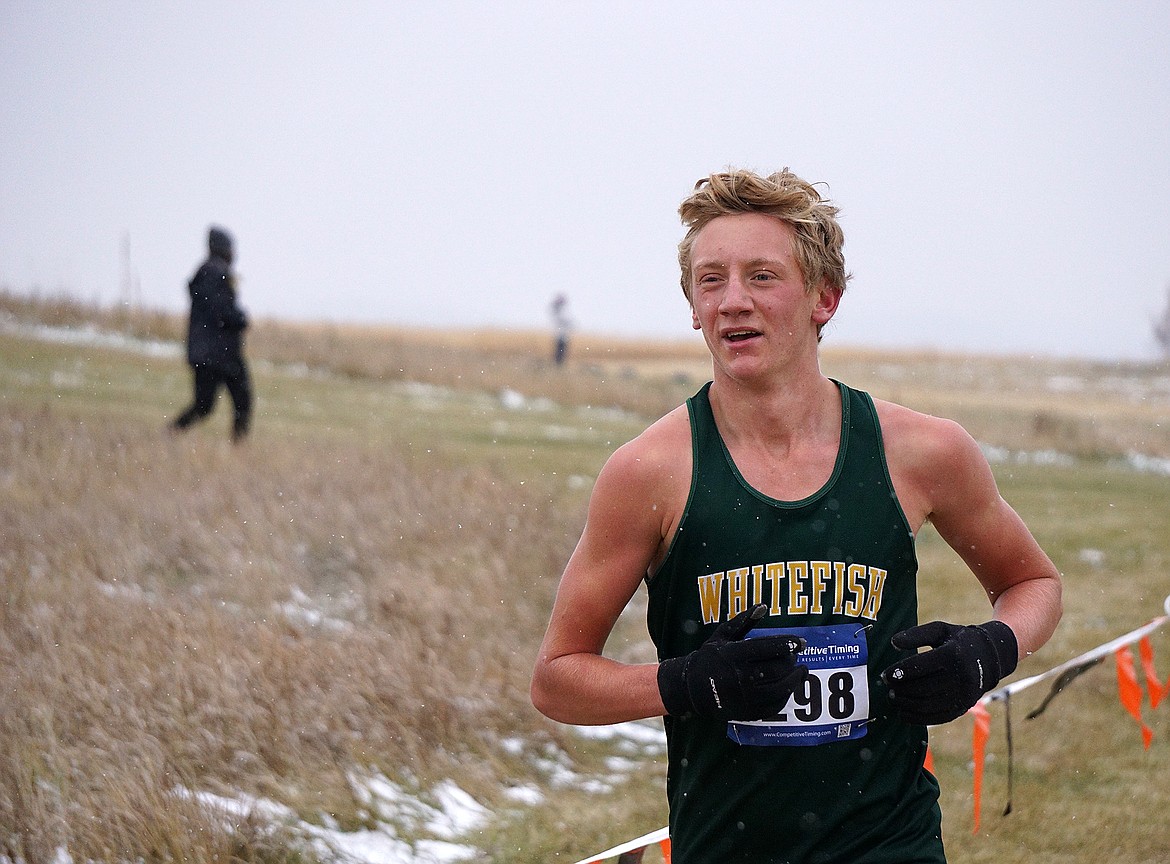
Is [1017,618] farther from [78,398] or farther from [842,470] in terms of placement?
[78,398]

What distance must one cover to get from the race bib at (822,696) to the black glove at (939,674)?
9cm

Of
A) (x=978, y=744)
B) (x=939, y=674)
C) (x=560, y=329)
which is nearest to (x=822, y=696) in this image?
(x=939, y=674)

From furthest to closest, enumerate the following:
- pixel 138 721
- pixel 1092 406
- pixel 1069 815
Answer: pixel 1092 406
pixel 1069 815
pixel 138 721

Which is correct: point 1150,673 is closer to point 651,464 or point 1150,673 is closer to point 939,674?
point 939,674

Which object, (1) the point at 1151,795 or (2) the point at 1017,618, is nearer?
(2) the point at 1017,618

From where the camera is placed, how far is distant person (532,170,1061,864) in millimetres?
2289

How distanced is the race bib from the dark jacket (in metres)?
9.07

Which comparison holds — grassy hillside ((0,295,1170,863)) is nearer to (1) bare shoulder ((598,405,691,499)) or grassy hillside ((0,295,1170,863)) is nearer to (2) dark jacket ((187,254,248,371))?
(2) dark jacket ((187,254,248,371))

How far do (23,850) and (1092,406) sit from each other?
19.7 m

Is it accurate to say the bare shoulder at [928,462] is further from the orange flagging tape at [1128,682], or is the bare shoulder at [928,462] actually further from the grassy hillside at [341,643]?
the orange flagging tape at [1128,682]

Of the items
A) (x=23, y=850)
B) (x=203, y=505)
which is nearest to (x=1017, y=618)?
(x=23, y=850)

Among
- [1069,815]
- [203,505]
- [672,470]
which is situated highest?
[672,470]

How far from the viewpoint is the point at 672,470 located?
2.33m

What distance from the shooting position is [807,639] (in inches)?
91.3
